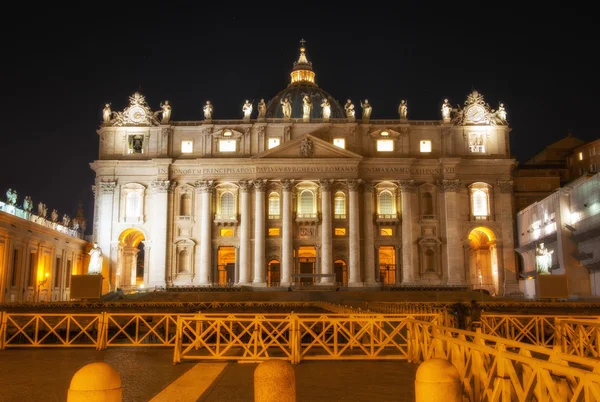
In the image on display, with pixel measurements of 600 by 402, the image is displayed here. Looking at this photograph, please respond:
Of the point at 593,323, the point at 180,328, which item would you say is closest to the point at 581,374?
the point at 593,323

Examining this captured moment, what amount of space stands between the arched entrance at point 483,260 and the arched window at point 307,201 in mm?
18430

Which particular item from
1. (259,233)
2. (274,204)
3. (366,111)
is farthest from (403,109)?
(259,233)

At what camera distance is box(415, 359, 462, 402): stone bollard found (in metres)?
8.02

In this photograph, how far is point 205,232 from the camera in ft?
232

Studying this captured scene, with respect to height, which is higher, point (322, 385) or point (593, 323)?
point (593, 323)

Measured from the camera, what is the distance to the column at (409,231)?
70375mm

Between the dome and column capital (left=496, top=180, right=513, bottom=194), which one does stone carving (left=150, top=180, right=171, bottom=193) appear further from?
column capital (left=496, top=180, right=513, bottom=194)

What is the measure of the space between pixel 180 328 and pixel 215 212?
5379 cm

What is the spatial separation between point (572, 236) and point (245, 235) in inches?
1288

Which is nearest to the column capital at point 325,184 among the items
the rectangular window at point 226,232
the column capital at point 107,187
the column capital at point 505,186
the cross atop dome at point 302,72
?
the rectangular window at point 226,232

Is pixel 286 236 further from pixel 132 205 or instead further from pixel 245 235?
pixel 132 205

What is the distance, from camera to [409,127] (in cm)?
7444

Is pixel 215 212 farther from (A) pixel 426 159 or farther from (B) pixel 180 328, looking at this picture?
(B) pixel 180 328

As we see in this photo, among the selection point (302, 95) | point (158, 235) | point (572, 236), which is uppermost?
point (302, 95)
